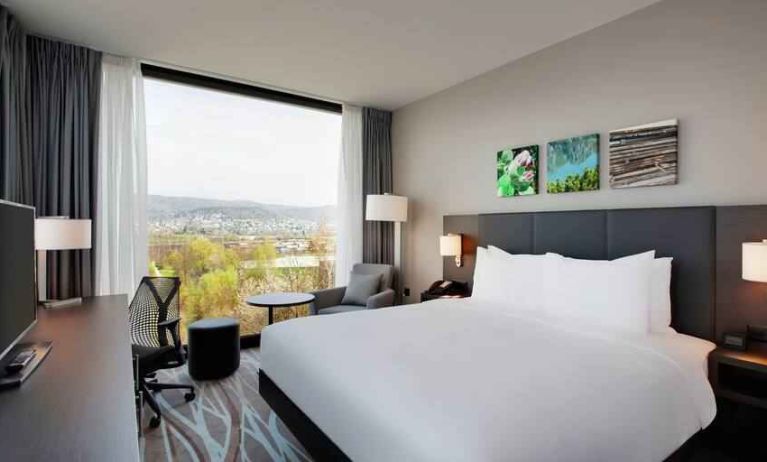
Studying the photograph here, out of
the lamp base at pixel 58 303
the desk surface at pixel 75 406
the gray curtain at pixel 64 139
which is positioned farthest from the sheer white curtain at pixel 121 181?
the desk surface at pixel 75 406

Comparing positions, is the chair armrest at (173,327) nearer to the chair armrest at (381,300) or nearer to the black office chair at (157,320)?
the black office chair at (157,320)

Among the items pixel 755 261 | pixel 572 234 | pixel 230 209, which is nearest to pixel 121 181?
pixel 230 209

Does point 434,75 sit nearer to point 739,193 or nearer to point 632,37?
point 632,37

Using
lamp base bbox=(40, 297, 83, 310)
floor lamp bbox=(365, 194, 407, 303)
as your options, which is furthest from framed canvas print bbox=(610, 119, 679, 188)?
lamp base bbox=(40, 297, 83, 310)

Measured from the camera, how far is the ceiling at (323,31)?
273 centimetres

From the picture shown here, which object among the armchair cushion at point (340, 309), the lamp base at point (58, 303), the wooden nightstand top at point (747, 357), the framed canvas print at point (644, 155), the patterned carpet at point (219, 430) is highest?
the framed canvas print at point (644, 155)

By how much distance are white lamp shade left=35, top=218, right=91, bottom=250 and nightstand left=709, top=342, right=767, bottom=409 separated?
423 centimetres

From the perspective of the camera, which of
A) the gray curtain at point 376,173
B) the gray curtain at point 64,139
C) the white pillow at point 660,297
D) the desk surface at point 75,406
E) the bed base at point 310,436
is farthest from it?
the gray curtain at point 376,173

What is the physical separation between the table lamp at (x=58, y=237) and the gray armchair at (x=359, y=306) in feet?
6.82

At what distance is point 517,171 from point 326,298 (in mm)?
2410

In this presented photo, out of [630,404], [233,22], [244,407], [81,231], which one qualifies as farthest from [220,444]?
[233,22]

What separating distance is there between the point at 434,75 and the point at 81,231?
3.43 meters

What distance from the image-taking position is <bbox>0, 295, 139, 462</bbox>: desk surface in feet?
2.78

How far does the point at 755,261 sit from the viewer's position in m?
2.04
